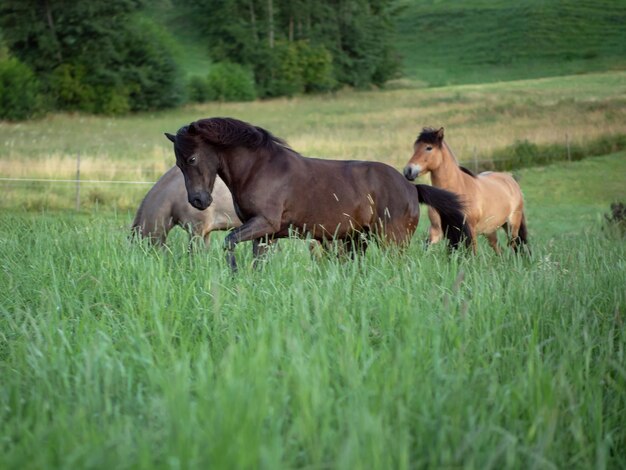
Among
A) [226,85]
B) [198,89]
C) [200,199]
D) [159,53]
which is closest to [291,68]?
[226,85]

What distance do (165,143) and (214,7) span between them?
29.2 metres

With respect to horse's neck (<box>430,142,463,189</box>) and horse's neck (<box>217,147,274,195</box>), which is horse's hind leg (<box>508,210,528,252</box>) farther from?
horse's neck (<box>217,147,274,195</box>)

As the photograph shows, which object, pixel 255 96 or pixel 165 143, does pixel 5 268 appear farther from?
pixel 255 96

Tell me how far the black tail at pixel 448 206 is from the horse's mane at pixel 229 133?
151 cm

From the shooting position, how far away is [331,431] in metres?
2.75

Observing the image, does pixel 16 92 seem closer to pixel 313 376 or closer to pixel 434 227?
pixel 434 227

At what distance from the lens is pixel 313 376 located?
3.09 m

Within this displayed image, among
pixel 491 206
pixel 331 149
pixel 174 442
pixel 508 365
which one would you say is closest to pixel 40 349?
pixel 174 442

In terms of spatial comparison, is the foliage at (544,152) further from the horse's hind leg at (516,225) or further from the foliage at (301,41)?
the foliage at (301,41)

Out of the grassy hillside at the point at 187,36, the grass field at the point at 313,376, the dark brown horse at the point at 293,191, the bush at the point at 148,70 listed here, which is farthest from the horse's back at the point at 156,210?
the grassy hillside at the point at 187,36

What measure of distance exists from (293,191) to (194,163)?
901 millimetres

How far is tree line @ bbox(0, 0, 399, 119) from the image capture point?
3950cm

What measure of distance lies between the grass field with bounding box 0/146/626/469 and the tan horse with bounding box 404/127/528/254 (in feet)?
13.8

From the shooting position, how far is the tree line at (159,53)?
39.5 m
